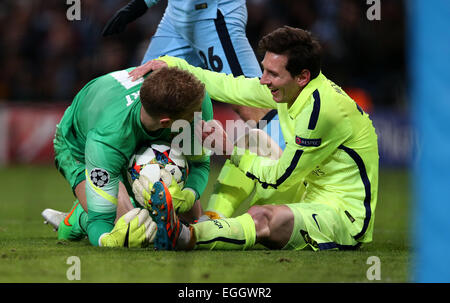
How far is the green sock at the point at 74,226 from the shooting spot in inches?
186

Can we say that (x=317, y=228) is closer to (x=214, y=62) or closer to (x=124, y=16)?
(x=214, y=62)

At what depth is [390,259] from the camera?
4.00 metres

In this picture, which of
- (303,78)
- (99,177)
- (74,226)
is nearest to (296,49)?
(303,78)

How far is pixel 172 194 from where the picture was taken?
419cm

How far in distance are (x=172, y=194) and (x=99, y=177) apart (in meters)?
0.43

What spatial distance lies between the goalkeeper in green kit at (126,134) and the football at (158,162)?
5 centimetres

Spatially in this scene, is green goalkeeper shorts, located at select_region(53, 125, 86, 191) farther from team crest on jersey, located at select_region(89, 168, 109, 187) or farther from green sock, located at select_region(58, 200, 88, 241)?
team crest on jersey, located at select_region(89, 168, 109, 187)

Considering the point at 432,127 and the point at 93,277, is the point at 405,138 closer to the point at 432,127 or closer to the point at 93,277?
the point at 93,277

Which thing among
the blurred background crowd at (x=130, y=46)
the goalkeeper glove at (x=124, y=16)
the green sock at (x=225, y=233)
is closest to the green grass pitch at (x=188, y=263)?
the green sock at (x=225, y=233)

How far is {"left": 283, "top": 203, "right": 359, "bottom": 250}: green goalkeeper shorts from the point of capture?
13.8ft

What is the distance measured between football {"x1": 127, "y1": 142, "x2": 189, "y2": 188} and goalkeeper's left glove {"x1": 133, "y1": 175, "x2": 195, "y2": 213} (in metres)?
0.08

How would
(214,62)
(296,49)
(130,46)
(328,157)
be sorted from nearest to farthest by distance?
(296,49), (328,157), (214,62), (130,46)

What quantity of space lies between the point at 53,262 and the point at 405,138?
9784 millimetres

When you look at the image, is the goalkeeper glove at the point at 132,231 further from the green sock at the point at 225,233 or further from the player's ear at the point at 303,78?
the player's ear at the point at 303,78
